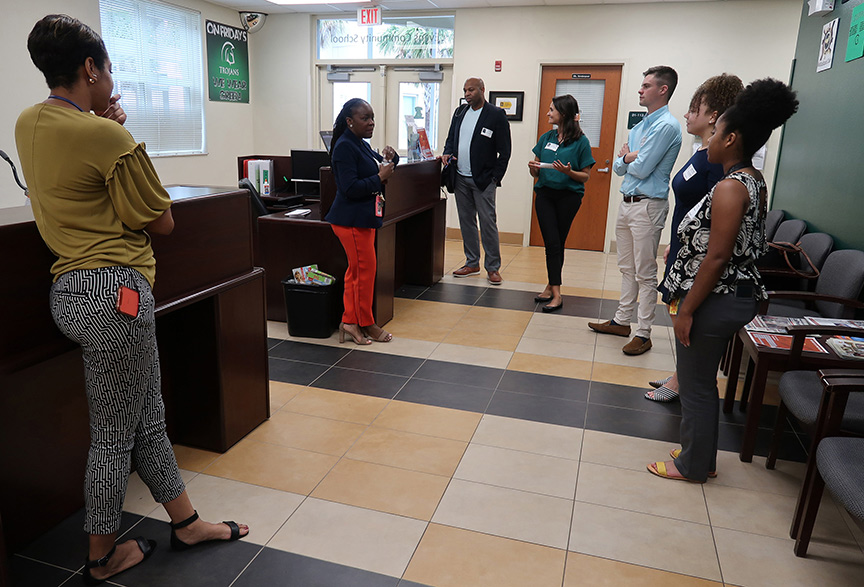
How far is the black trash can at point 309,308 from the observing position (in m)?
4.19

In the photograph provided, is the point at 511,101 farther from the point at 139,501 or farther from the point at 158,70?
the point at 139,501

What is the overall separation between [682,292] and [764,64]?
571 centimetres

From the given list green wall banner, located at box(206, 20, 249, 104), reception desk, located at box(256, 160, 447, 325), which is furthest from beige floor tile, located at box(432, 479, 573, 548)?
green wall banner, located at box(206, 20, 249, 104)

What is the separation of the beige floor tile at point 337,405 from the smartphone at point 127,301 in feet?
4.87

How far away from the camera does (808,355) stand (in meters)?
2.63

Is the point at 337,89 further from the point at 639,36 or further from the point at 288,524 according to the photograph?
the point at 288,524

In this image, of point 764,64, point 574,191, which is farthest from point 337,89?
point 764,64

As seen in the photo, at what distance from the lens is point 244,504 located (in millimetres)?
2342

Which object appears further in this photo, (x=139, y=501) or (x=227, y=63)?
(x=227, y=63)

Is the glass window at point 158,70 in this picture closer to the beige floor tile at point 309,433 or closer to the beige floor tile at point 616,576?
the beige floor tile at point 309,433

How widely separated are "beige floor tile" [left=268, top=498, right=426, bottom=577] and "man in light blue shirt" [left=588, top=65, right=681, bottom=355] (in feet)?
7.95

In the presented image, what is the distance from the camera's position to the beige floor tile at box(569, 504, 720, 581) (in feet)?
6.81

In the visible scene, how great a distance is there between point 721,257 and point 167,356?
2.25m

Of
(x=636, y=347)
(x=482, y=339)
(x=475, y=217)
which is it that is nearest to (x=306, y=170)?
(x=475, y=217)
